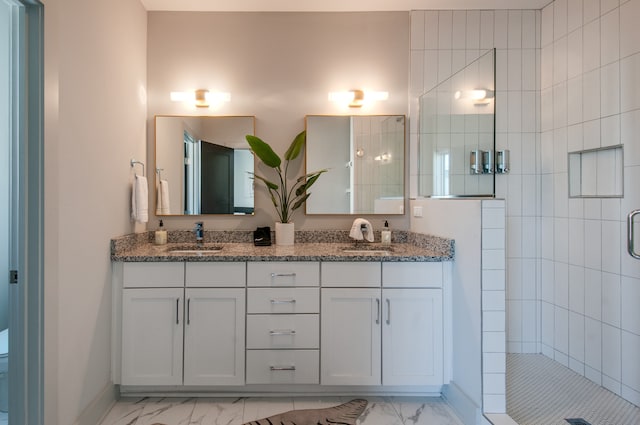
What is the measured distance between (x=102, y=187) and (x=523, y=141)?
2.84m

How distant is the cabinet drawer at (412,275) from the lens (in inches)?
77.0

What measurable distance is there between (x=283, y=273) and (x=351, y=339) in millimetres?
551

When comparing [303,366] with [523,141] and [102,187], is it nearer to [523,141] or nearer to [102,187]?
[102,187]

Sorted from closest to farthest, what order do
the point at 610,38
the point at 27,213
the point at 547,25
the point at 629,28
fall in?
the point at 27,213, the point at 629,28, the point at 610,38, the point at 547,25

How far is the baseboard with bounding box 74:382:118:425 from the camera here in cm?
168

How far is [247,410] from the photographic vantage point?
1.88 metres

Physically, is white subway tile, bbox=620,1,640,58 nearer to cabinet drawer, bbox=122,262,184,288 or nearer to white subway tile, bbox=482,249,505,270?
white subway tile, bbox=482,249,505,270

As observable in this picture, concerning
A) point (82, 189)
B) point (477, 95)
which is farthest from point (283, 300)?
point (477, 95)

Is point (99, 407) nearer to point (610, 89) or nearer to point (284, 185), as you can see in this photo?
point (284, 185)

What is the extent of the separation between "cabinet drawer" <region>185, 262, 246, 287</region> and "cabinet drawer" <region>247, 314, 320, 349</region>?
232mm

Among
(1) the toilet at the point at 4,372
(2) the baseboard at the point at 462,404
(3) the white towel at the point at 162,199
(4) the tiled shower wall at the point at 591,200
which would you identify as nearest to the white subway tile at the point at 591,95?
(4) the tiled shower wall at the point at 591,200

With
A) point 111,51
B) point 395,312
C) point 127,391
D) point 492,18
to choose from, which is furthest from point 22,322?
point 492,18

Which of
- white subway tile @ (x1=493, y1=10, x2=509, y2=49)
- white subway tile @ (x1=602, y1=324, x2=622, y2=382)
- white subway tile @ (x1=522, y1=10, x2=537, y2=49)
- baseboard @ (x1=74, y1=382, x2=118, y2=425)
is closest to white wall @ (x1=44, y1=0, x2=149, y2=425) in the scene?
baseboard @ (x1=74, y1=382, x2=118, y2=425)

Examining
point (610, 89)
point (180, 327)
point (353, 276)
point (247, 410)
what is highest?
point (610, 89)
